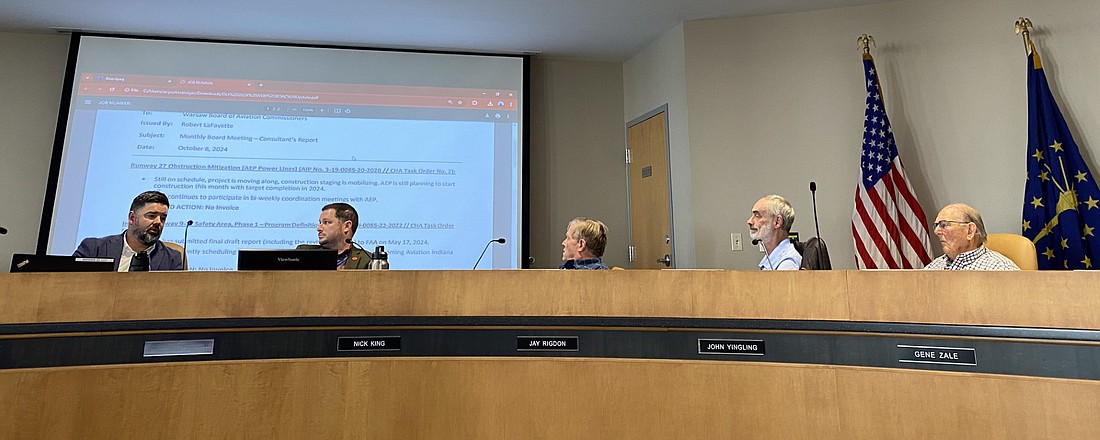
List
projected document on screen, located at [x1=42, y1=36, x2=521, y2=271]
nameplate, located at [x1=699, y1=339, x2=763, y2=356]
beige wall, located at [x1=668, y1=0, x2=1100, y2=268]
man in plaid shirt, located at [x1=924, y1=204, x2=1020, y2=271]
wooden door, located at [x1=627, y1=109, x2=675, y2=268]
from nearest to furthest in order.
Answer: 1. nameplate, located at [x1=699, y1=339, x2=763, y2=356]
2. man in plaid shirt, located at [x1=924, y1=204, x2=1020, y2=271]
3. beige wall, located at [x1=668, y1=0, x2=1100, y2=268]
4. projected document on screen, located at [x1=42, y1=36, x2=521, y2=271]
5. wooden door, located at [x1=627, y1=109, x2=675, y2=268]

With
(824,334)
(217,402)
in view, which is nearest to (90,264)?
(217,402)

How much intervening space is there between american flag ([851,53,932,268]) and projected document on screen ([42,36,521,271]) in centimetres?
221

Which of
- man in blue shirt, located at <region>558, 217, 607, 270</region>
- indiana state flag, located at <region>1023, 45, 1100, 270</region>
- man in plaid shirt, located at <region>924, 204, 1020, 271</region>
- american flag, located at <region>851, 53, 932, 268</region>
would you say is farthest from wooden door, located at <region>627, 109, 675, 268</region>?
indiana state flag, located at <region>1023, 45, 1100, 270</region>

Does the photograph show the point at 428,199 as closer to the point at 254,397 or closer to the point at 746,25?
the point at 746,25

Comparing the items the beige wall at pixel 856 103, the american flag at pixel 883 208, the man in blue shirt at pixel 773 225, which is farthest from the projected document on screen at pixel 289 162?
the american flag at pixel 883 208

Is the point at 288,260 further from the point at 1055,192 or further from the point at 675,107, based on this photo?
the point at 1055,192

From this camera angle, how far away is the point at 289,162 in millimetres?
4094

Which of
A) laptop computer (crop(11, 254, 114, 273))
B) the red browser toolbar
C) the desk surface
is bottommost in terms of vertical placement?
the desk surface

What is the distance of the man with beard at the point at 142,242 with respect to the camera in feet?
8.46

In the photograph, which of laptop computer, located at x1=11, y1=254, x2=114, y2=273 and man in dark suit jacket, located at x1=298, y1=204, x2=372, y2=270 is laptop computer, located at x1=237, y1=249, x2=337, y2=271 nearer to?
laptop computer, located at x1=11, y1=254, x2=114, y2=273

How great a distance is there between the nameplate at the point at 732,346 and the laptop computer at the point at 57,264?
5.23 ft

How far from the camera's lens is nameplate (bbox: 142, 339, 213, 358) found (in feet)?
4.42

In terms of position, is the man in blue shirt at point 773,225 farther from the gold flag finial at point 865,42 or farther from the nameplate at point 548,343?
the nameplate at point 548,343

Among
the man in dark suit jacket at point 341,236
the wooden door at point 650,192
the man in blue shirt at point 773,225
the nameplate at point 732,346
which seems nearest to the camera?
the nameplate at point 732,346
